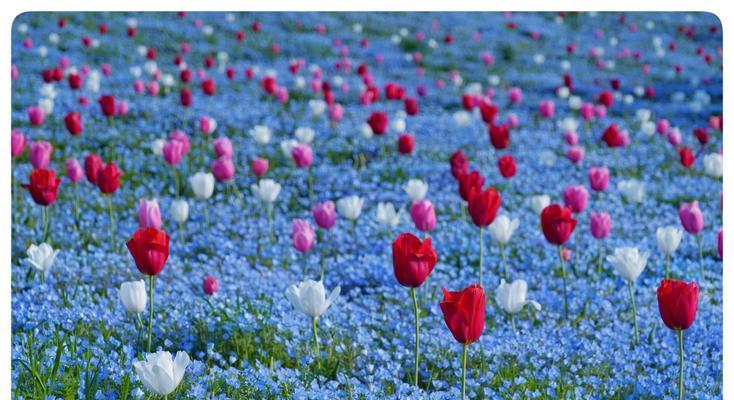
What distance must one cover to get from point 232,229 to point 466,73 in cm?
668

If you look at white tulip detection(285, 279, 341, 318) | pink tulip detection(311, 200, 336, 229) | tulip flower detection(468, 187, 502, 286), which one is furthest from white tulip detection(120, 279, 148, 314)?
tulip flower detection(468, 187, 502, 286)

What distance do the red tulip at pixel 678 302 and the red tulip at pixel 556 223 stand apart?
94 centimetres

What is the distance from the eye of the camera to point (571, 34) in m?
11.2

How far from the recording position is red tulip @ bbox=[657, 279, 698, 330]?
2859 mm

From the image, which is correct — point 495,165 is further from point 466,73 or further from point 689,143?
point 466,73

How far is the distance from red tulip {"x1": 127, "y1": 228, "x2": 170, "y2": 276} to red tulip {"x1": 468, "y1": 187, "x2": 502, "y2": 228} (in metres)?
1.45

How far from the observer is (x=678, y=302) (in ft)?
9.43

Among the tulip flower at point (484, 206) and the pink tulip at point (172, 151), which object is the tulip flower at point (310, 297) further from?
the pink tulip at point (172, 151)

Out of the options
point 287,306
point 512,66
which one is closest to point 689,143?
point 512,66

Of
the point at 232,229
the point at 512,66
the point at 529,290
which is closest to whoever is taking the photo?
the point at 529,290

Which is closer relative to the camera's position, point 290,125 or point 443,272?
point 443,272

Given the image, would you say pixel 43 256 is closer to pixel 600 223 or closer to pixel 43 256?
pixel 43 256

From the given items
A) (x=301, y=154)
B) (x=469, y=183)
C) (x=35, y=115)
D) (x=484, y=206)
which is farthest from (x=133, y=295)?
(x=35, y=115)

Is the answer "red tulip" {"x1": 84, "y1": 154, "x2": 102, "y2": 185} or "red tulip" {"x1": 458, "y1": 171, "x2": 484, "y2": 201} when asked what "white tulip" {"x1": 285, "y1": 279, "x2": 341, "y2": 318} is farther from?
"red tulip" {"x1": 84, "y1": 154, "x2": 102, "y2": 185}
